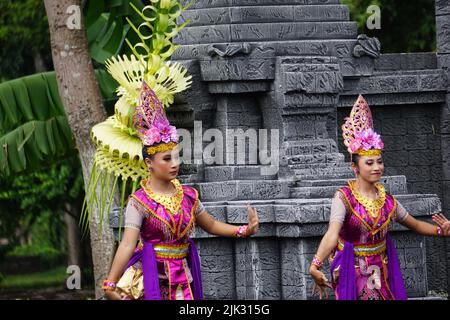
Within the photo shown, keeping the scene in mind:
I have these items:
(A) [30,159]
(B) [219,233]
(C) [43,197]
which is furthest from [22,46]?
(B) [219,233]

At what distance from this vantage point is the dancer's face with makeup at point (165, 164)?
9.41 metres

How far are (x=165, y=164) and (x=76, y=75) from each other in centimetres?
532

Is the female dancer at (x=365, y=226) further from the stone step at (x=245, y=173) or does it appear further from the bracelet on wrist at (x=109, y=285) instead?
the stone step at (x=245, y=173)

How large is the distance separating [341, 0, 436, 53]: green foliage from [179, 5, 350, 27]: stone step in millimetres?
6802

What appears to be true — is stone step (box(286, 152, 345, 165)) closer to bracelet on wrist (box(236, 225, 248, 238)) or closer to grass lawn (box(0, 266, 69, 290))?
bracelet on wrist (box(236, 225, 248, 238))

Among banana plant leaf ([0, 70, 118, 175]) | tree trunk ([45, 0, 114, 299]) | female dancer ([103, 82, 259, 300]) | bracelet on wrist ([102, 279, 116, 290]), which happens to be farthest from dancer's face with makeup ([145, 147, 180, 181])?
banana plant leaf ([0, 70, 118, 175])

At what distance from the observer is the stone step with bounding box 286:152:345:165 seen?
1165cm

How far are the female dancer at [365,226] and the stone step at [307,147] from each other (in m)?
1.81

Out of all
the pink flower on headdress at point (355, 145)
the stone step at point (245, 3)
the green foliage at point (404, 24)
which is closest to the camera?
the pink flower on headdress at point (355, 145)

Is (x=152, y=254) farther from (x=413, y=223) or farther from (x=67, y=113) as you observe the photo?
(x=67, y=113)

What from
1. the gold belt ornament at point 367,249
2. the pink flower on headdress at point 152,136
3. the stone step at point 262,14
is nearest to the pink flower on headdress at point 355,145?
the gold belt ornament at point 367,249

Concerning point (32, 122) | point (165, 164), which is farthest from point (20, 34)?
point (165, 164)

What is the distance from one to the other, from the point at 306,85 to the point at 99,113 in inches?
140
